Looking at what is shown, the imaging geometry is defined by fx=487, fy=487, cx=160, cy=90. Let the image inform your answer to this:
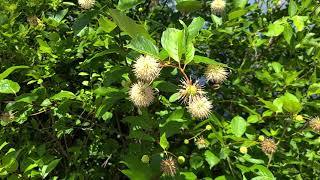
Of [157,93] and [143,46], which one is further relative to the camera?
[157,93]

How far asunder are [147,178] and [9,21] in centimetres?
102

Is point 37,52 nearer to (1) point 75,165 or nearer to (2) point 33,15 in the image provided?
(2) point 33,15

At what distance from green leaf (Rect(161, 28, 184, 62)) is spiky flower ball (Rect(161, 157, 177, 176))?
17.3 inches

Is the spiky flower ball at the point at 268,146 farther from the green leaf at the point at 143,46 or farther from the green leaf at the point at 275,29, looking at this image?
the green leaf at the point at 143,46

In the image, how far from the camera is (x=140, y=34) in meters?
1.34

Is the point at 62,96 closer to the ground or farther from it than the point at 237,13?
closer to the ground

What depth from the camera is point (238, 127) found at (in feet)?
5.82

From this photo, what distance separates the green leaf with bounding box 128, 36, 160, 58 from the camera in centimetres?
125

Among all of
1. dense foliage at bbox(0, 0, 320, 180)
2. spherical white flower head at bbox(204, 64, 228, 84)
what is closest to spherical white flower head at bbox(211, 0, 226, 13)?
dense foliage at bbox(0, 0, 320, 180)

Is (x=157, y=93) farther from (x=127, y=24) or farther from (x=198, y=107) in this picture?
(x=127, y=24)

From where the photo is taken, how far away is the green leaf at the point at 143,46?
4.10 feet

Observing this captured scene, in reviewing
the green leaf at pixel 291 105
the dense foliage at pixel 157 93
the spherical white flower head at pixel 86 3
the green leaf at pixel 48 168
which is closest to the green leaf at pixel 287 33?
the dense foliage at pixel 157 93

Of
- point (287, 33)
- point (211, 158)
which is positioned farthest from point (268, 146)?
point (287, 33)

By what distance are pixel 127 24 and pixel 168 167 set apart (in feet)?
1.60
